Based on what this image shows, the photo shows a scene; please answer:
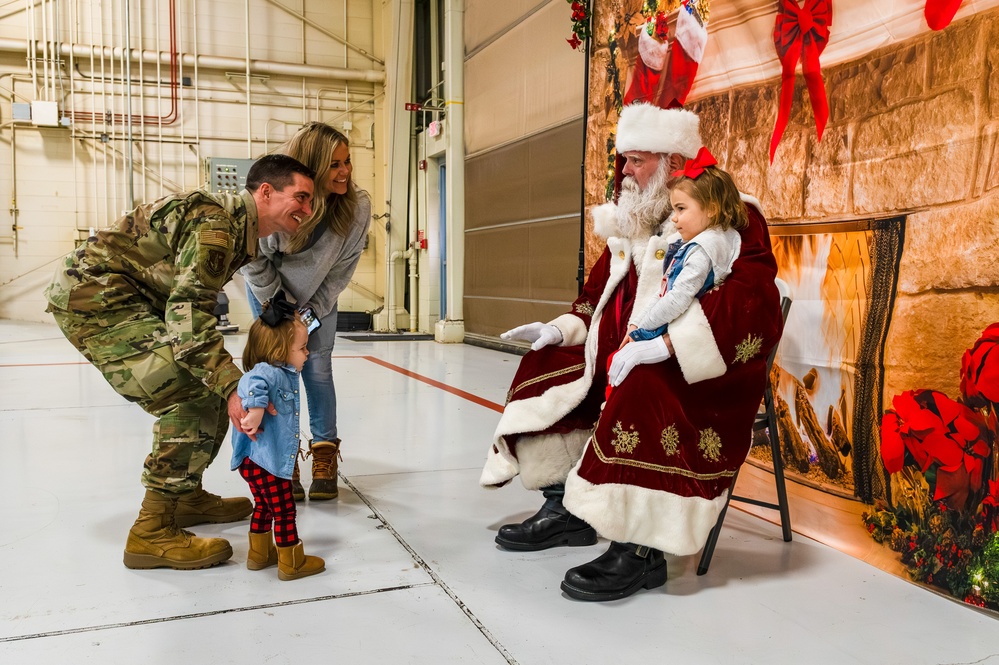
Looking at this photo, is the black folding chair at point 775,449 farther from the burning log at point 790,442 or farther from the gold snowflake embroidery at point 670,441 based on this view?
the gold snowflake embroidery at point 670,441

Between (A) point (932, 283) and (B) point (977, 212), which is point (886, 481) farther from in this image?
(B) point (977, 212)

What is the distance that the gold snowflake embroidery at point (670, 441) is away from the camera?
1.76 m

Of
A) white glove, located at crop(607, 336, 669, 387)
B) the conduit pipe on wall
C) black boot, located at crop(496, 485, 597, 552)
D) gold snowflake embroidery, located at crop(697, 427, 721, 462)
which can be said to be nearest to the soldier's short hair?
white glove, located at crop(607, 336, 669, 387)

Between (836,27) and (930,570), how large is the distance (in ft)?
4.89

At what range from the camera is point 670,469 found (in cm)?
176

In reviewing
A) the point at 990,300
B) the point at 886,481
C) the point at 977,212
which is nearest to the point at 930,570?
the point at 886,481

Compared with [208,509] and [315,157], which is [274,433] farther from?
[315,157]

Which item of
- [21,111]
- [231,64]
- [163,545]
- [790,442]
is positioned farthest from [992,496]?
[21,111]

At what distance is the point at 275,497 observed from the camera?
186 cm

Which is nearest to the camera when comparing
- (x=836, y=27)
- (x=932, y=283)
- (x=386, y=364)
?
(x=932, y=283)

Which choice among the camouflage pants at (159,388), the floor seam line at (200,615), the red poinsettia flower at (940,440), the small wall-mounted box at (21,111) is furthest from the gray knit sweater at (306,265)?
the small wall-mounted box at (21,111)

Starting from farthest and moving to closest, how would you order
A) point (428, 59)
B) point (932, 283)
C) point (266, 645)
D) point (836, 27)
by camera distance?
1. point (428, 59)
2. point (836, 27)
3. point (932, 283)
4. point (266, 645)

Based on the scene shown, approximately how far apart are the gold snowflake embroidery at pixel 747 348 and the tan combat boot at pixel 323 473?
1.42 metres

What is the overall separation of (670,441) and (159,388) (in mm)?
1266
